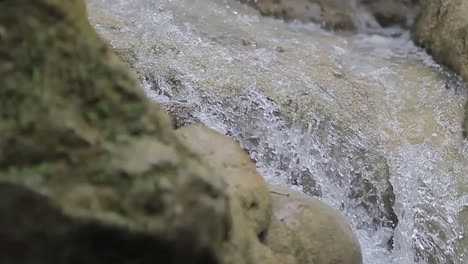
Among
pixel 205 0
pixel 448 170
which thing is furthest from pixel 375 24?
pixel 448 170

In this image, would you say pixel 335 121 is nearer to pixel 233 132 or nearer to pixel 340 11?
pixel 233 132

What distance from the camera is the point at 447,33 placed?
16.7 ft

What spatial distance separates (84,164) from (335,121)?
266cm

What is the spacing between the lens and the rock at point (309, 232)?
2729 millimetres

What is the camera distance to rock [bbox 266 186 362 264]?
2.73 metres

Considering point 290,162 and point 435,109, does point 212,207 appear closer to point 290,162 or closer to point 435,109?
point 290,162

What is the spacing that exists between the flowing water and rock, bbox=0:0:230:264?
2.12m

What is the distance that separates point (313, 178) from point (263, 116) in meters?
0.47

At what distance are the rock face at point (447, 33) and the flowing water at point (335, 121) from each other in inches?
5.6

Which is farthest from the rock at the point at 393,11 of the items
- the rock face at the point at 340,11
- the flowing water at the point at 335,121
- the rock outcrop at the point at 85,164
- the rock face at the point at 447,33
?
the rock outcrop at the point at 85,164

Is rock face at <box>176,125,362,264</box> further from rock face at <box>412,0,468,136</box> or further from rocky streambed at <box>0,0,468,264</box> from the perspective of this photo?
rock face at <box>412,0,468,136</box>

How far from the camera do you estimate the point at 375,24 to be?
6406mm

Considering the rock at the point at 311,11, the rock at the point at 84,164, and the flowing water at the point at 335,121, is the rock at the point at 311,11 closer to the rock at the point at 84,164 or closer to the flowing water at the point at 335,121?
the flowing water at the point at 335,121

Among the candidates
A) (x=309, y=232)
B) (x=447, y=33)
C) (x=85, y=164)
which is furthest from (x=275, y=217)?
(x=447, y=33)
